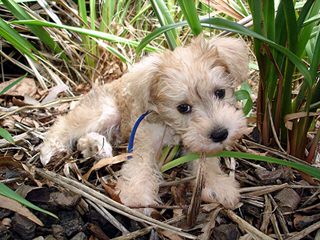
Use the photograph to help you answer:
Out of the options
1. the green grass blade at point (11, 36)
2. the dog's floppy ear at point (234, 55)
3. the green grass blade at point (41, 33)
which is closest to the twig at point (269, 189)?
the dog's floppy ear at point (234, 55)

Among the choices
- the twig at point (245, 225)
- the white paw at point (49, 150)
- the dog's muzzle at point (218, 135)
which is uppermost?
the dog's muzzle at point (218, 135)

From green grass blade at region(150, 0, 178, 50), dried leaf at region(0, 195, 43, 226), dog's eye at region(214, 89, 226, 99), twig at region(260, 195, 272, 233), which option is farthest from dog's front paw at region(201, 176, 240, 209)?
green grass blade at region(150, 0, 178, 50)

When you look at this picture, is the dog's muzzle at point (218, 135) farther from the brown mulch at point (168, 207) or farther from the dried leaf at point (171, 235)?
the dried leaf at point (171, 235)

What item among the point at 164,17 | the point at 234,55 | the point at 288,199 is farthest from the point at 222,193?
the point at 164,17

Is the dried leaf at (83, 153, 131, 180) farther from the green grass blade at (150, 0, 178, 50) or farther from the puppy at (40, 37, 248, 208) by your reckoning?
the green grass blade at (150, 0, 178, 50)

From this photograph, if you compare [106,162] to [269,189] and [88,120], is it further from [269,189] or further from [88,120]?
[269,189]

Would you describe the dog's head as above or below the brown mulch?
above

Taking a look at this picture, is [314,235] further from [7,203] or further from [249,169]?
[7,203]
